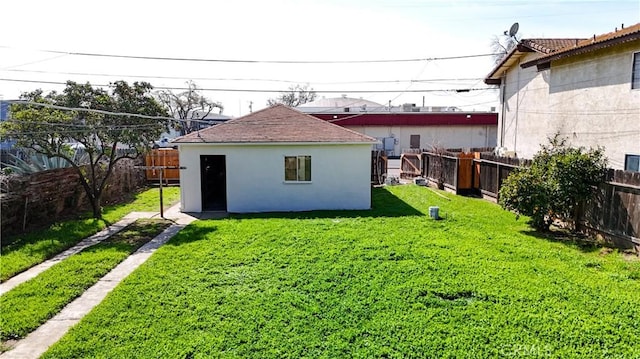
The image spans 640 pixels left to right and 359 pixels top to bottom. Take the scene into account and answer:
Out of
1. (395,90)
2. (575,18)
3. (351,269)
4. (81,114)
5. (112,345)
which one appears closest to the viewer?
(112,345)

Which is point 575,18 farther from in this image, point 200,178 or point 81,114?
point 81,114

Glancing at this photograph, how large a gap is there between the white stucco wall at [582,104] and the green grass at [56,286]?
14.0 metres

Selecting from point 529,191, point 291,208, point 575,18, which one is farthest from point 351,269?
point 575,18

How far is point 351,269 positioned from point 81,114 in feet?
30.1

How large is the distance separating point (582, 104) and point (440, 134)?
77.3 feet

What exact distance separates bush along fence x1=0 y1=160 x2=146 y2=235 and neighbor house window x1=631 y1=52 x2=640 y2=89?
1707cm

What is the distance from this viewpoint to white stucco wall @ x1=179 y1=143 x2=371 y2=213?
13.9m

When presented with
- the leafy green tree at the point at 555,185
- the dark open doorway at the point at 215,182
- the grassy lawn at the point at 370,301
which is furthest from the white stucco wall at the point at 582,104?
the dark open doorway at the point at 215,182

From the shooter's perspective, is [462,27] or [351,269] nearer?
[351,269]

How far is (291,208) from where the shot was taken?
47.2ft

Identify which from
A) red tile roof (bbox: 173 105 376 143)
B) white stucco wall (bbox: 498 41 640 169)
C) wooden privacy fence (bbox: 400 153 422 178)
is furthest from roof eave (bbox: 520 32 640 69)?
red tile roof (bbox: 173 105 376 143)

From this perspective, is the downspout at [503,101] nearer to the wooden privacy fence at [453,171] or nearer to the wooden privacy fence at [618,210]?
the wooden privacy fence at [453,171]

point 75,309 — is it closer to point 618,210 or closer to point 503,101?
point 618,210

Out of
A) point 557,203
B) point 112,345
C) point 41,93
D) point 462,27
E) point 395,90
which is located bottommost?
point 112,345
